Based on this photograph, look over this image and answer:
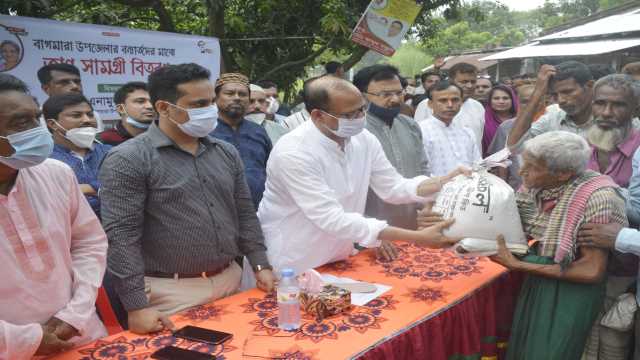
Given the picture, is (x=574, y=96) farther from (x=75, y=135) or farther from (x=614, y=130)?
(x=75, y=135)

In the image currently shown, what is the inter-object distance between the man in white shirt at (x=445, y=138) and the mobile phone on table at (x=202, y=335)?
9.78 feet

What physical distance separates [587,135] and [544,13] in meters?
51.5

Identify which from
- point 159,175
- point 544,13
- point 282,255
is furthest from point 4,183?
point 544,13

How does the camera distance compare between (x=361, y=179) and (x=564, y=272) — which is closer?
(x=564, y=272)

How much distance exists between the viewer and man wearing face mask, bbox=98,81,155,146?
3.89 meters

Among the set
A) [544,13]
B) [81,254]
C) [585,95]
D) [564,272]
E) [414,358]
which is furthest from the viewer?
[544,13]

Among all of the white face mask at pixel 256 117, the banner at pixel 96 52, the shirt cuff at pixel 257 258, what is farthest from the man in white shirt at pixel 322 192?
the banner at pixel 96 52

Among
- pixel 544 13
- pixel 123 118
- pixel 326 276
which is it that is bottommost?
pixel 326 276

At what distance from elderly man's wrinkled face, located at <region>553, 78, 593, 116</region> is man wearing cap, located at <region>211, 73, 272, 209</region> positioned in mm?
2354

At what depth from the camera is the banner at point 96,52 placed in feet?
14.9

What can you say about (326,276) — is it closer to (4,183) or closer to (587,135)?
(4,183)

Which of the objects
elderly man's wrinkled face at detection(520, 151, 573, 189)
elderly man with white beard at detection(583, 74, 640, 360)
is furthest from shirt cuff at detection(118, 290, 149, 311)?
elderly man with white beard at detection(583, 74, 640, 360)

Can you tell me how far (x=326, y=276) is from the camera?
272 cm

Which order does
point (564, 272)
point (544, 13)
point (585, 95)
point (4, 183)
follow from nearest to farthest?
1. point (4, 183)
2. point (564, 272)
3. point (585, 95)
4. point (544, 13)
